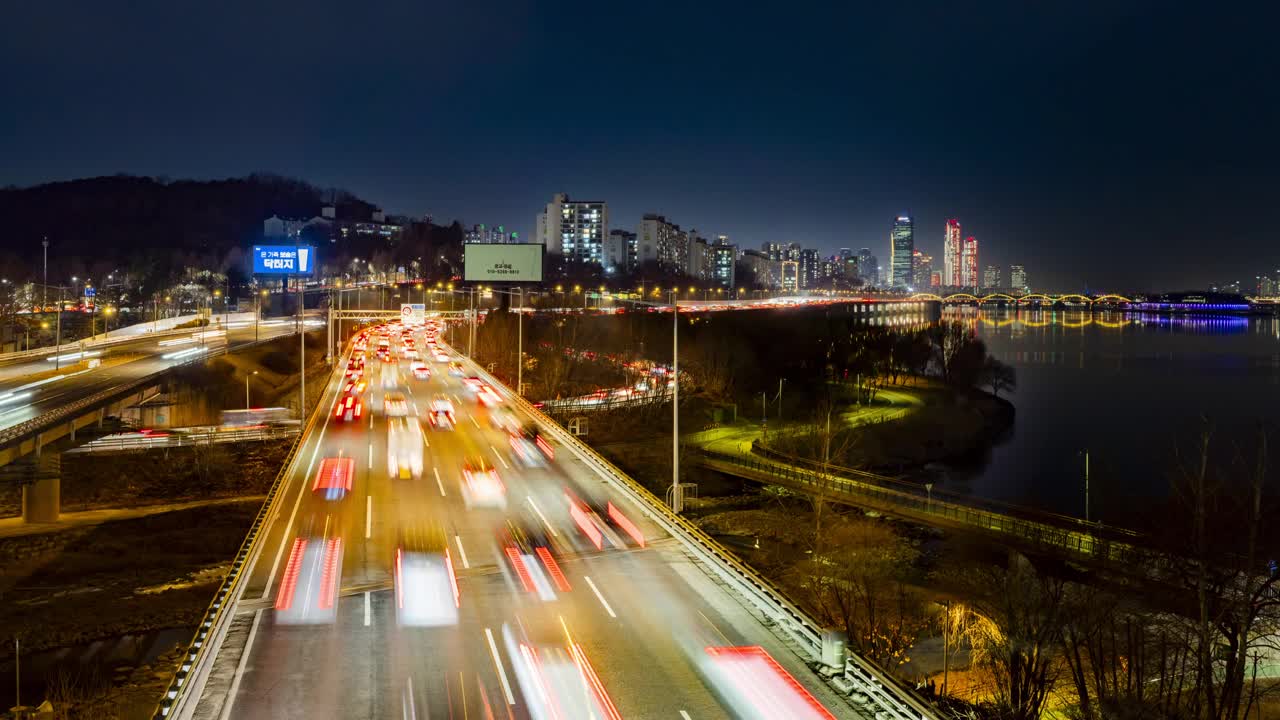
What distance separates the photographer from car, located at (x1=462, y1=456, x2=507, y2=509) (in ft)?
70.5

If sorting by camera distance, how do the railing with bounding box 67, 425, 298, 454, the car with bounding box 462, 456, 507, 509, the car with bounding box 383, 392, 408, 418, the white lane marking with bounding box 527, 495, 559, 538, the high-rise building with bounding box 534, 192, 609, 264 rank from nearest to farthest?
the white lane marking with bounding box 527, 495, 559, 538
the car with bounding box 462, 456, 507, 509
the car with bounding box 383, 392, 408, 418
the railing with bounding box 67, 425, 298, 454
the high-rise building with bounding box 534, 192, 609, 264

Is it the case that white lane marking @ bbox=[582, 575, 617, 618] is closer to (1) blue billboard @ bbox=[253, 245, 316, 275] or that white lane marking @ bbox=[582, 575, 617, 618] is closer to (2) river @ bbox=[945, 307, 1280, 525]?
(2) river @ bbox=[945, 307, 1280, 525]

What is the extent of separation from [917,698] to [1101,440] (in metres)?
53.0

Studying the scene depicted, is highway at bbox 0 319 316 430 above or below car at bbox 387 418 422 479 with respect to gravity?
above

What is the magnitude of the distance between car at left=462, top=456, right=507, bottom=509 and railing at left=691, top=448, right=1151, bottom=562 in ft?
39.8

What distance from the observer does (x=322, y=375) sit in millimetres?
68125

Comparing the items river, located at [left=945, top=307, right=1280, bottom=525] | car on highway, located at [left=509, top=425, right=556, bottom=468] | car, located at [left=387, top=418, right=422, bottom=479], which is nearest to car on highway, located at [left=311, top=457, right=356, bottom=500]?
car, located at [left=387, top=418, right=422, bottom=479]

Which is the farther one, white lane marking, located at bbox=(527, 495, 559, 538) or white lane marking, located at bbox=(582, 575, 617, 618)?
white lane marking, located at bbox=(527, 495, 559, 538)

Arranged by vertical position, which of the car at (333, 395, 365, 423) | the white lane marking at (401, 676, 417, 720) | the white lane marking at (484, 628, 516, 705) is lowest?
the white lane marking at (401, 676, 417, 720)

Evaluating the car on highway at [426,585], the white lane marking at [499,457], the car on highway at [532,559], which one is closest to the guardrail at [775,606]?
the car on highway at [532,559]

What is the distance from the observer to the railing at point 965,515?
2708 cm

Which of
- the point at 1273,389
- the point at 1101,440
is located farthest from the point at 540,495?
the point at 1273,389

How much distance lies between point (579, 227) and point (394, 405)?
6315 inches

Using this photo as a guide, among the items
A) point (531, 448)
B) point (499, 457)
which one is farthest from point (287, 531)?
point (531, 448)
